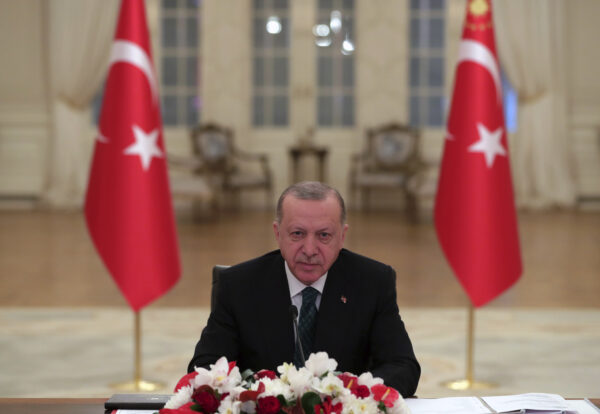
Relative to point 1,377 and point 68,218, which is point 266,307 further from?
point 68,218

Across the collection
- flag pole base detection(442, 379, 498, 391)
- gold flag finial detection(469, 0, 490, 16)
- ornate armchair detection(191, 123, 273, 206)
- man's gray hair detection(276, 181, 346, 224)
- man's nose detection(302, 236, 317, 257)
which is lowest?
flag pole base detection(442, 379, 498, 391)

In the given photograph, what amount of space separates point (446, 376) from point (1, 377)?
2.27m

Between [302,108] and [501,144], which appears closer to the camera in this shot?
[501,144]

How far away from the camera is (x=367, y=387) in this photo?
54.2 inches

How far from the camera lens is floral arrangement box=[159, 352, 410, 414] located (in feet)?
4.32

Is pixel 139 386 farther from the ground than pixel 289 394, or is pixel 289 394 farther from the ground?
pixel 289 394

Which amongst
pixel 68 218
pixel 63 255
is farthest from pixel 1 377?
pixel 68 218

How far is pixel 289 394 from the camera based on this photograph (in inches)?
52.4

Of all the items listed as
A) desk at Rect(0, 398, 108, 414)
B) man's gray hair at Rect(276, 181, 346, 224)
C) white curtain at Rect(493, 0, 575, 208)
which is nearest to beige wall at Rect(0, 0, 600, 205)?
white curtain at Rect(493, 0, 575, 208)

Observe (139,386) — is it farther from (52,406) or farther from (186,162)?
(186,162)

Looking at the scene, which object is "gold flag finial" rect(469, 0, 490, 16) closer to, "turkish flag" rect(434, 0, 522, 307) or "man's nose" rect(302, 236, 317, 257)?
"turkish flag" rect(434, 0, 522, 307)

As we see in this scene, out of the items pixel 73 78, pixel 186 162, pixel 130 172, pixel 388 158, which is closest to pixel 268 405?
pixel 130 172

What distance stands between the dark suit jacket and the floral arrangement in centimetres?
68

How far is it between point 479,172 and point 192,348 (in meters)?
1.93
